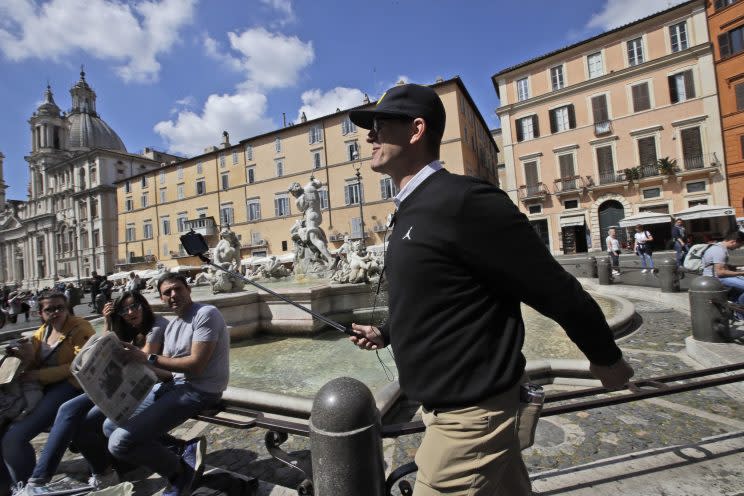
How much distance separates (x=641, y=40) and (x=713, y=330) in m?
30.5

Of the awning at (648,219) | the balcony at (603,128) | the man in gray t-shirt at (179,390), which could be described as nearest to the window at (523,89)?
the balcony at (603,128)

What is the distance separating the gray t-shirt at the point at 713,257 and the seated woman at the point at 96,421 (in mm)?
6943

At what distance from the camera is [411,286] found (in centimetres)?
129

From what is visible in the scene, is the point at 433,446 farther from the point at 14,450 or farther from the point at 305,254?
the point at 305,254

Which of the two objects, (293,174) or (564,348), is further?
(293,174)

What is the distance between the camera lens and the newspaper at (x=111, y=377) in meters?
2.28

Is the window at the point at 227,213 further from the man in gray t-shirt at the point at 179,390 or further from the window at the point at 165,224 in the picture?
the man in gray t-shirt at the point at 179,390

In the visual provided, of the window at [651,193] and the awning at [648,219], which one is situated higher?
the window at [651,193]

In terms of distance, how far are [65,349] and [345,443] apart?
9.49 feet

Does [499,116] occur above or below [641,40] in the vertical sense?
below

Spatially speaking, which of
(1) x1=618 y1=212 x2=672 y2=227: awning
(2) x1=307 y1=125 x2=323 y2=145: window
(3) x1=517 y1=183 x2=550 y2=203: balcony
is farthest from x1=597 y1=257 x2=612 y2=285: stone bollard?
(2) x1=307 y1=125 x2=323 y2=145: window

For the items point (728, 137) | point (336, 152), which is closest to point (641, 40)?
point (728, 137)

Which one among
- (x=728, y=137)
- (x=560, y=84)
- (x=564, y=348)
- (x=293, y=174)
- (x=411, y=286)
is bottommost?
(x=564, y=348)

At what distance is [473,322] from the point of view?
47.6 inches
